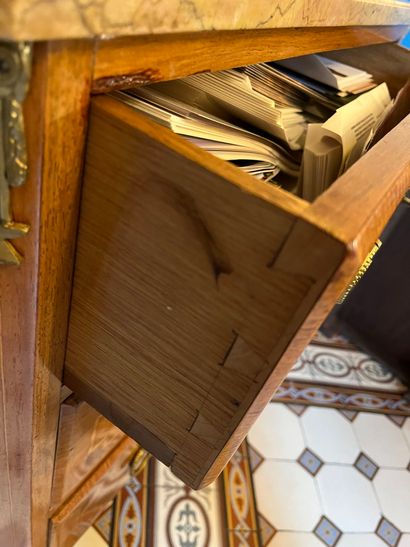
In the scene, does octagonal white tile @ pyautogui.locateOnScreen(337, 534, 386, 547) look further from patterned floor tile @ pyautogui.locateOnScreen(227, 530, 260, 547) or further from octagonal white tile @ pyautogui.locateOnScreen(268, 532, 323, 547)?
patterned floor tile @ pyautogui.locateOnScreen(227, 530, 260, 547)

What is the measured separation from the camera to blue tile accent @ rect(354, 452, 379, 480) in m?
1.41

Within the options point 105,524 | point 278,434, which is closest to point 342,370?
point 278,434

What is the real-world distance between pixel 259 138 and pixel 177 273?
192mm

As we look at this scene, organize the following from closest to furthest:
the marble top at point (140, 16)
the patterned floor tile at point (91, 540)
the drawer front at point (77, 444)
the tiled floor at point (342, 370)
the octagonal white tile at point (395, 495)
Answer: the marble top at point (140, 16)
the drawer front at point (77, 444)
the patterned floor tile at point (91, 540)
the octagonal white tile at point (395, 495)
the tiled floor at point (342, 370)

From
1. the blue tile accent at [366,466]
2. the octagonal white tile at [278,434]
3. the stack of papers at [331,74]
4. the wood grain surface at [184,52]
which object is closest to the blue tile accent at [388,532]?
the blue tile accent at [366,466]

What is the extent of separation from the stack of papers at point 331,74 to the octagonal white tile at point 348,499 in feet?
3.67

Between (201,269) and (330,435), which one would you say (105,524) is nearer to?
(330,435)

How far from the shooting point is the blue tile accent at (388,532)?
1275 mm

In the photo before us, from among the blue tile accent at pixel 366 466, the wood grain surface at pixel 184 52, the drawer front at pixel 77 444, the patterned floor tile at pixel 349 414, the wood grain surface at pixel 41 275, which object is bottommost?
the blue tile accent at pixel 366 466

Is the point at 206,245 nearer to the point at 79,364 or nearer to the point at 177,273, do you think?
the point at 177,273

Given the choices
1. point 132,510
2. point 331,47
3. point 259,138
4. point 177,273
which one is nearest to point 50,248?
point 177,273

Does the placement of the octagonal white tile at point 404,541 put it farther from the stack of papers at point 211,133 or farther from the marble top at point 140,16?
the marble top at point 140,16

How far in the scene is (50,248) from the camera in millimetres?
358

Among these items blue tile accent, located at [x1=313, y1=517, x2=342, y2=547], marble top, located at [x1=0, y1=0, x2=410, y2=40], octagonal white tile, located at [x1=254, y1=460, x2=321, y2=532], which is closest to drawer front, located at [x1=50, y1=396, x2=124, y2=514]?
marble top, located at [x1=0, y1=0, x2=410, y2=40]
